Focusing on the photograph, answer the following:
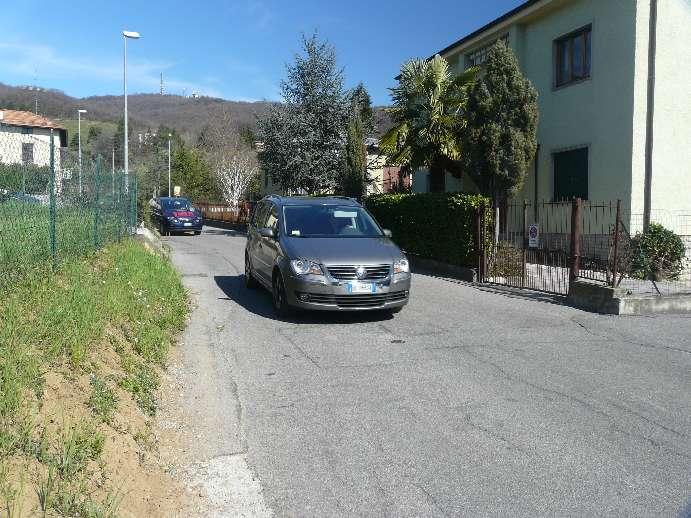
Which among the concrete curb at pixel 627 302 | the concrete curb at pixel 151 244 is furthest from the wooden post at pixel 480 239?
the concrete curb at pixel 151 244

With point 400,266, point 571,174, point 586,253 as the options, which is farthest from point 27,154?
point 571,174

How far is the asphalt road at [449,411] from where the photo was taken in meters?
3.75

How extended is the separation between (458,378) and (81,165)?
25.5ft

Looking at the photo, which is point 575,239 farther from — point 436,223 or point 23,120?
point 23,120

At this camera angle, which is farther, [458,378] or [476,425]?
[458,378]

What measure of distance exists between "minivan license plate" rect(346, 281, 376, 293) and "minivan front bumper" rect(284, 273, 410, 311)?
0.14 feet

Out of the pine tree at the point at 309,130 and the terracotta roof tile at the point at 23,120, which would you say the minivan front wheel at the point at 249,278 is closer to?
the terracotta roof tile at the point at 23,120

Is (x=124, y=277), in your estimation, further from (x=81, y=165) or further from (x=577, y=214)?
(x=577, y=214)

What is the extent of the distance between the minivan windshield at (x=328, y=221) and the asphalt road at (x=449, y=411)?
4.48ft

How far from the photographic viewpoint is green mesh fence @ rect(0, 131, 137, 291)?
6.99m

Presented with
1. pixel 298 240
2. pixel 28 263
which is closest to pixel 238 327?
pixel 298 240

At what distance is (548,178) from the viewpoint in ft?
58.6

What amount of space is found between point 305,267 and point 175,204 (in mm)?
22874

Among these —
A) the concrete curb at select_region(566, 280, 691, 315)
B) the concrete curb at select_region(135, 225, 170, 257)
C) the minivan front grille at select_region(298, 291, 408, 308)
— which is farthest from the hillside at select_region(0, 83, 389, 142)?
the concrete curb at select_region(566, 280, 691, 315)
